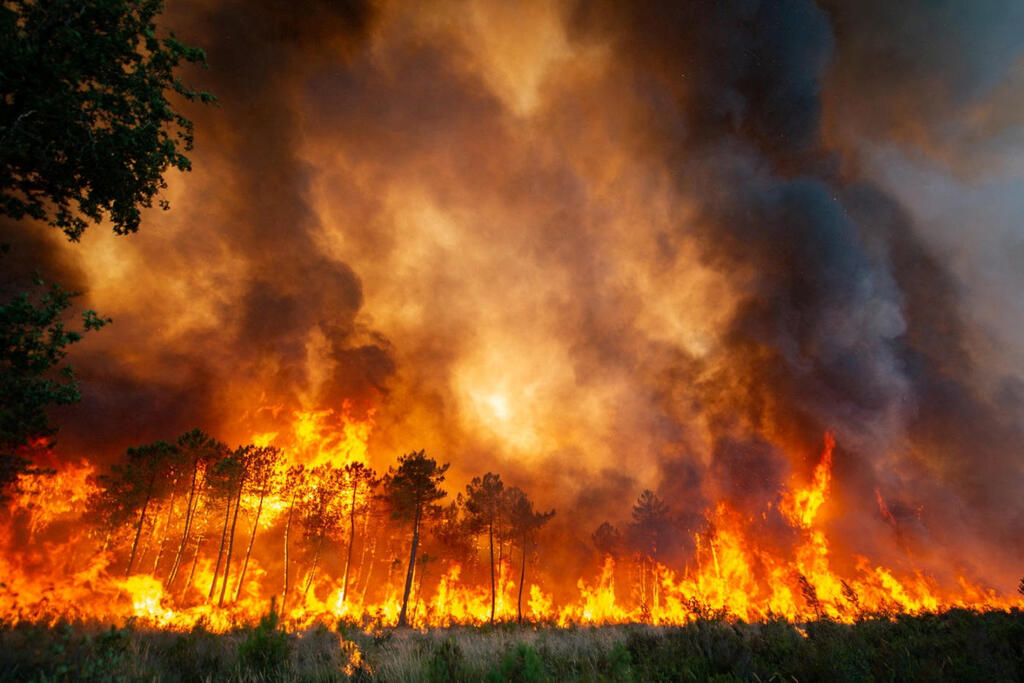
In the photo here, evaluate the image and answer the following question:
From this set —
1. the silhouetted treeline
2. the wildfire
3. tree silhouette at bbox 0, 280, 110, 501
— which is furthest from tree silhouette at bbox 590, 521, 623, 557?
tree silhouette at bbox 0, 280, 110, 501

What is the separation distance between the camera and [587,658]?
27.2ft

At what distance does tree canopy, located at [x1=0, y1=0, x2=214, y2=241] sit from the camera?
1029 centimetres

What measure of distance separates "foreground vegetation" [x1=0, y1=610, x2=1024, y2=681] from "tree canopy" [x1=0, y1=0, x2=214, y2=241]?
12.0 meters

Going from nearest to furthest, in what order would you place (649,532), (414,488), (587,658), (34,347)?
1. (587,658)
2. (34,347)
3. (414,488)
4. (649,532)

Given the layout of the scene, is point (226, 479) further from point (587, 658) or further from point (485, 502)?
point (587, 658)

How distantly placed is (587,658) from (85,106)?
19.8 m

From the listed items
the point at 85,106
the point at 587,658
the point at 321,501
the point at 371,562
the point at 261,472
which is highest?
the point at 85,106

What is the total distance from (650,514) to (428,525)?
35308mm

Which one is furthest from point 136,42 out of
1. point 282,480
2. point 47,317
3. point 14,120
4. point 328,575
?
point 328,575

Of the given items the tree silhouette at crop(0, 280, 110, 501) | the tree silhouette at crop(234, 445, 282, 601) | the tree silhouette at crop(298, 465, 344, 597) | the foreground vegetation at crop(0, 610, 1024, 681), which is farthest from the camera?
the tree silhouette at crop(298, 465, 344, 597)

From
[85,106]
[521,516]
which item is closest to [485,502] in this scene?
[521,516]

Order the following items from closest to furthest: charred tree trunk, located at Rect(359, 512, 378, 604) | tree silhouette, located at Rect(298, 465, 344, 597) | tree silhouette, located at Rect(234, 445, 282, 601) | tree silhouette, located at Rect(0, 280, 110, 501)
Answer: tree silhouette, located at Rect(0, 280, 110, 501) < tree silhouette, located at Rect(234, 445, 282, 601) < tree silhouette, located at Rect(298, 465, 344, 597) < charred tree trunk, located at Rect(359, 512, 378, 604)

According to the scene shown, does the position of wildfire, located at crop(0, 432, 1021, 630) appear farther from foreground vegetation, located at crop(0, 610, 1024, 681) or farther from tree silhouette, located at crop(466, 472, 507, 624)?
foreground vegetation, located at crop(0, 610, 1024, 681)

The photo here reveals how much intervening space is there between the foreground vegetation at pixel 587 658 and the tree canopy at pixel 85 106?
39.4ft
